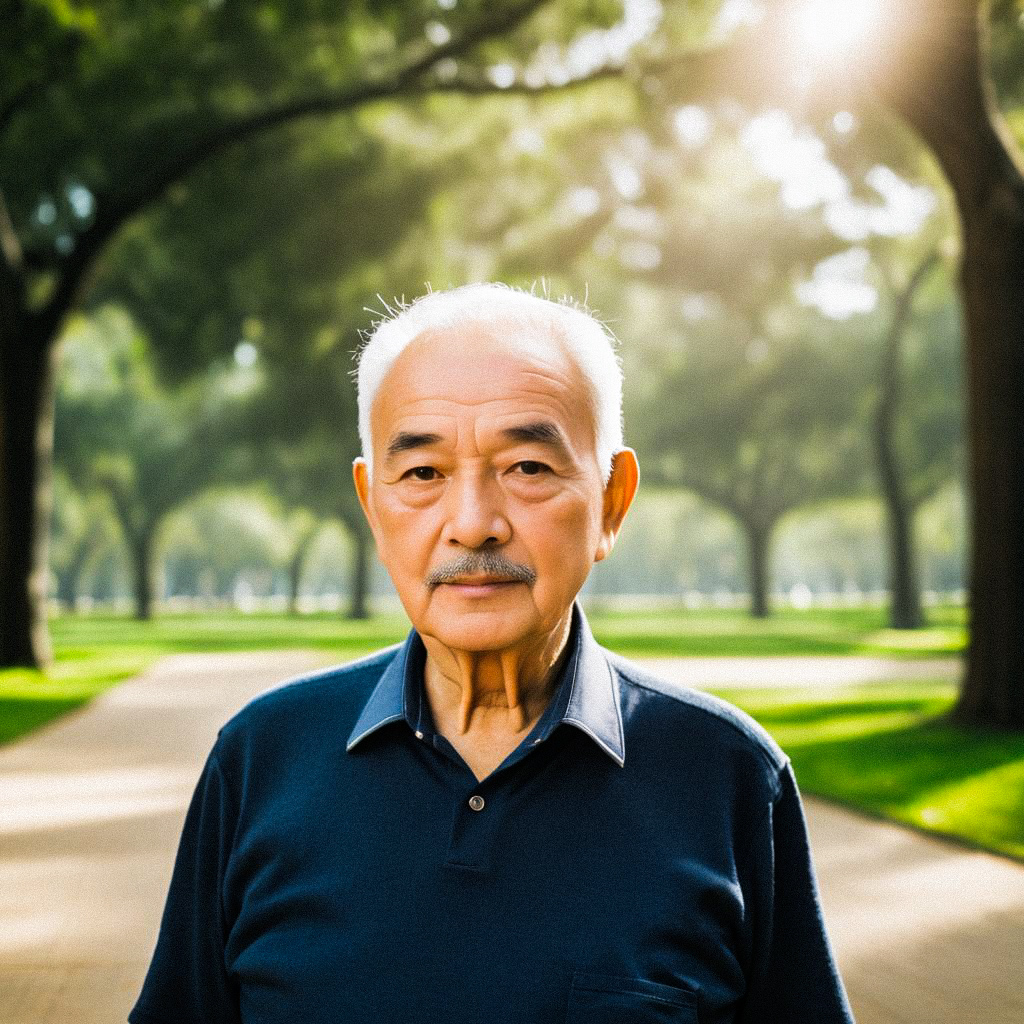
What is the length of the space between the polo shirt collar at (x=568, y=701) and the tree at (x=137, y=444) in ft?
114

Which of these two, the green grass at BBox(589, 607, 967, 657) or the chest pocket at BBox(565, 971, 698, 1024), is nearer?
the chest pocket at BBox(565, 971, 698, 1024)

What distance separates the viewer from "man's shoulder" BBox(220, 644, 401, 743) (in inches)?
77.0

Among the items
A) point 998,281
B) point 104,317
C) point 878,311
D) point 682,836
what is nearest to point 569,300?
point 682,836

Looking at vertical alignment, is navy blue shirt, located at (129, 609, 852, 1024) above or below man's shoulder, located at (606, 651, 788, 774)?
below

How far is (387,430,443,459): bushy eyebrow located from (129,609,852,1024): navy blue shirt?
0.31m

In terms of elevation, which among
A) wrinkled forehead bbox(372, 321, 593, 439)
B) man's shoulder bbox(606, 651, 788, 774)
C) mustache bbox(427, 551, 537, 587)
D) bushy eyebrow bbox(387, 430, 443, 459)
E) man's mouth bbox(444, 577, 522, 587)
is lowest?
man's shoulder bbox(606, 651, 788, 774)

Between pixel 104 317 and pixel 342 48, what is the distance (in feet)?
42.9

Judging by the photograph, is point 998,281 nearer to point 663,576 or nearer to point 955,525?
point 955,525

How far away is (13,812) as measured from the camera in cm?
789

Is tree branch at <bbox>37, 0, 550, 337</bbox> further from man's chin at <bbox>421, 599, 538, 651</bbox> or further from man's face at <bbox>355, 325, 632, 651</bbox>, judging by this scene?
man's chin at <bbox>421, 599, 538, 651</bbox>

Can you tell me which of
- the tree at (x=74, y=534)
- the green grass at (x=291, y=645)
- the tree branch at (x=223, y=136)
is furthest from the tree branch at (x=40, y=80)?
the tree at (x=74, y=534)

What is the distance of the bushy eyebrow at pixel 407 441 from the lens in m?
1.91

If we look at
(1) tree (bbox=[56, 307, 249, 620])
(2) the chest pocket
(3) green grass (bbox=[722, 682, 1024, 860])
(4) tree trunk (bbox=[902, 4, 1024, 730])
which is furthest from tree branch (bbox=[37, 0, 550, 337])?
(1) tree (bbox=[56, 307, 249, 620])

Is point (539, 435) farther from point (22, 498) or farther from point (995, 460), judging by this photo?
point (22, 498)
